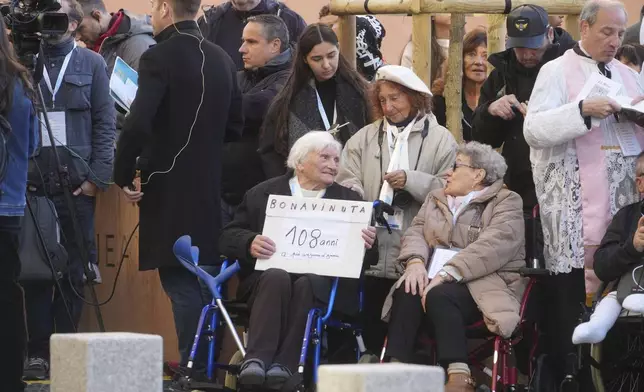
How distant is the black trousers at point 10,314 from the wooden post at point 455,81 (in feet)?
11.5

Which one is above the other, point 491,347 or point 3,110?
point 3,110

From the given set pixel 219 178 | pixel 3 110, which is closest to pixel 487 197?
pixel 219 178

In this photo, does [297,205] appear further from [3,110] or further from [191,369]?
[3,110]

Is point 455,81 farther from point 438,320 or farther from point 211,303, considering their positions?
point 211,303

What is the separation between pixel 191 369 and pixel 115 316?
243cm

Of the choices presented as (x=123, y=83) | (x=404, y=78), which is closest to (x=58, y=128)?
(x=123, y=83)

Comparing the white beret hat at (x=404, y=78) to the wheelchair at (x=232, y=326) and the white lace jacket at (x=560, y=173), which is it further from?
the wheelchair at (x=232, y=326)

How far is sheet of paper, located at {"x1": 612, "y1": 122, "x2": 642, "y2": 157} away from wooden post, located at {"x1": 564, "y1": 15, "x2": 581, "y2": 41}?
200cm

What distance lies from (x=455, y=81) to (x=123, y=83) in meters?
2.05

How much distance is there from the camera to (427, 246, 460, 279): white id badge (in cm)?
917

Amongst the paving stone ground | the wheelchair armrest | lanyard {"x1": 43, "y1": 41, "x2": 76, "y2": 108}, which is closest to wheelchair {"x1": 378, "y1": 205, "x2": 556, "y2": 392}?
the wheelchair armrest

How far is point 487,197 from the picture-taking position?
9.22 meters

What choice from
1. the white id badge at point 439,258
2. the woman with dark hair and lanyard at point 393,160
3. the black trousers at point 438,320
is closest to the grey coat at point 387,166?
the woman with dark hair and lanyard at point 393,160

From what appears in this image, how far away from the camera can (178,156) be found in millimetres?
9570
